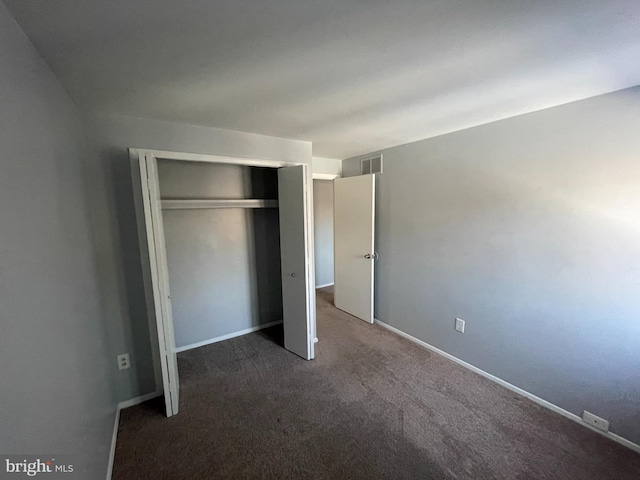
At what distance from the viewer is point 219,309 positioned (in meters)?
3.14

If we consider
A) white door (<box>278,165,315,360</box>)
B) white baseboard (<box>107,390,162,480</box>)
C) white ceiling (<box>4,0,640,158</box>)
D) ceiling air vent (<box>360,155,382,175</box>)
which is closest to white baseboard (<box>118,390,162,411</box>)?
white baseboard (<box>107,390,162,480</box>)

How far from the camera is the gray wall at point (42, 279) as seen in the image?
762mm

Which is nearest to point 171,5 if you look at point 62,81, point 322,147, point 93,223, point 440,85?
point 62,81

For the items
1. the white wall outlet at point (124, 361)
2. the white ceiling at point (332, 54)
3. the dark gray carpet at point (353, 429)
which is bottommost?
the dark gray carpet at point (353, 429)

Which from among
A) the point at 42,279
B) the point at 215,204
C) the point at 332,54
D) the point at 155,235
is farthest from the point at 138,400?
the point at 332,54

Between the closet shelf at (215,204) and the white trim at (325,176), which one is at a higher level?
the white trim at (325,176)

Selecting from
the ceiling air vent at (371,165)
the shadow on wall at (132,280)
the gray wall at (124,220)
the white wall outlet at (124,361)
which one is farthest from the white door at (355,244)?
the white wall outlet at (124,361)

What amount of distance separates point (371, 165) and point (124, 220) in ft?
8.85

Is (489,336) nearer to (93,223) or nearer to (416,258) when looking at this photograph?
(416,258)

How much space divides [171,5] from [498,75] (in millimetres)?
1536

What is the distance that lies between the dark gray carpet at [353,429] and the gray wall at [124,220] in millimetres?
403

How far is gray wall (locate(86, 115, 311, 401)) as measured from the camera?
1.93 metres

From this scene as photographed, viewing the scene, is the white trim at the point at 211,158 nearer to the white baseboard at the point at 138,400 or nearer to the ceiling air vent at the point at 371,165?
the ceiling air vent at the point at 371,165

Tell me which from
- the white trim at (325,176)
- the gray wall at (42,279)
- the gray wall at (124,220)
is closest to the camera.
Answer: the gray wall at (42,279)
